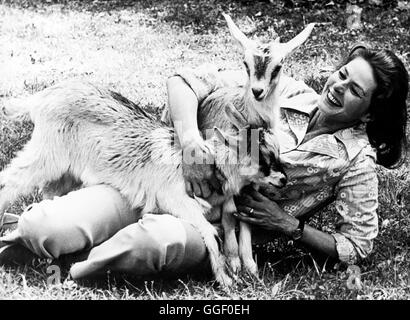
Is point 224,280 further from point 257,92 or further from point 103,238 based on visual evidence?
point 257,92

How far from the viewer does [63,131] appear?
394cm

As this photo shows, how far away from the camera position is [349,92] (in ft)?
12.0

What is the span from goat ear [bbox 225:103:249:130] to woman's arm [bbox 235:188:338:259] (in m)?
0.36

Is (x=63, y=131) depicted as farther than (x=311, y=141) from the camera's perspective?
Yes

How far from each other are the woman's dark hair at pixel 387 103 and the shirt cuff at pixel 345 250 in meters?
0.54

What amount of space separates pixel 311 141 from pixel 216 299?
0.98 metres

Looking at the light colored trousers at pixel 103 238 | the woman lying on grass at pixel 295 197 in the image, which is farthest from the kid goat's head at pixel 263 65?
the light colored trousers at pixel 103 238

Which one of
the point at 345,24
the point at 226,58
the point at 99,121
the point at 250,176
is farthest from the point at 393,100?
the point at 345,24

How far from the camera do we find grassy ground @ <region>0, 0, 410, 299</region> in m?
3.61

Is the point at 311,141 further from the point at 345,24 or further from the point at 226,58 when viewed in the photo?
the point at 345,24

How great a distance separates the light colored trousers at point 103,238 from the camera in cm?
341

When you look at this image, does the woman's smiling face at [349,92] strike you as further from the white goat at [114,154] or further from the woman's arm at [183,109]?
the woman's arm at [183,109]

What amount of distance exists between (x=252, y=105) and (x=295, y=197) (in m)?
0.56

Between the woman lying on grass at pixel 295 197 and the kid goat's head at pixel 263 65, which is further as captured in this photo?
the kid goat's head at pixel 263 65
